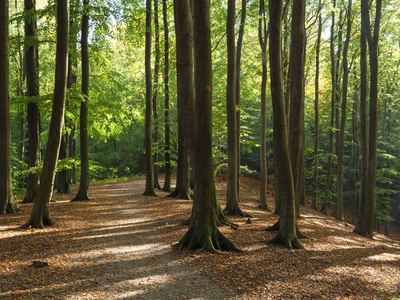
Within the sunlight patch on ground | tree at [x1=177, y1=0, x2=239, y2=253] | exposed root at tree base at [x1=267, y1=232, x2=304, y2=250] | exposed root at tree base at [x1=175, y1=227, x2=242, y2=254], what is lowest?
the sunlight patch on ground

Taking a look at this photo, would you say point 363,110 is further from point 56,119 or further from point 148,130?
point 56,119

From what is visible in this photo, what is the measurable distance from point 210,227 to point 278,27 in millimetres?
5180

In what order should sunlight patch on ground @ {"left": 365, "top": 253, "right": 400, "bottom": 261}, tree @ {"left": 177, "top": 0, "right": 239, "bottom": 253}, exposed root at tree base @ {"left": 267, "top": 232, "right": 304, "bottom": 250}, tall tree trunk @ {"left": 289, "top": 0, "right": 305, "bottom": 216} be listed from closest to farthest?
tree @ {"left": 177, "top": 0, "right": 239, "bottom": 253} → exposed root at tree base @ {"left": 267, "top": 232, "right": 304, "bottom": 250} → sunlight patch on ground @ {"left": 365, "top": 253, "right": 400, "bottom": 261} → tall tree trunk @ {"left": 289, "top": 0, "right": 305, "bottom": 216}

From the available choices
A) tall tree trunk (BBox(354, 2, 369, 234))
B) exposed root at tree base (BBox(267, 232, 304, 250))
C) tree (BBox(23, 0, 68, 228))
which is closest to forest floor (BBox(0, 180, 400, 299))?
exposed root at tree base (BBox(267, 232, 304, 250))

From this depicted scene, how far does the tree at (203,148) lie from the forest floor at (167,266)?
0.52 metres

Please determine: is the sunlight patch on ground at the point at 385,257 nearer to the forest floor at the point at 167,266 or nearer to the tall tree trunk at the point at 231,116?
the forest floor at the point at 167,266

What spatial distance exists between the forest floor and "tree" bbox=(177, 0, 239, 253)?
1.69 feet

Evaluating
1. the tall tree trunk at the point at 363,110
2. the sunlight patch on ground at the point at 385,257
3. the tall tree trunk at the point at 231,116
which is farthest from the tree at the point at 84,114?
the tall tree trunk at the point at 363,110

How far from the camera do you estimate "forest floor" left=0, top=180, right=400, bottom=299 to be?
4684 mm

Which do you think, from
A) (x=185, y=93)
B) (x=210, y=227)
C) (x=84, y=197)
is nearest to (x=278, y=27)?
(x=185, y=93)

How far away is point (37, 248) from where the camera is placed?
21.0 ft

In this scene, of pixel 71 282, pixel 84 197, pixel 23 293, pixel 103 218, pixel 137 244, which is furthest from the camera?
pixel 84 197

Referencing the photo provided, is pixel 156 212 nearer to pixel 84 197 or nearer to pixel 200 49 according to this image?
pixel 84 197

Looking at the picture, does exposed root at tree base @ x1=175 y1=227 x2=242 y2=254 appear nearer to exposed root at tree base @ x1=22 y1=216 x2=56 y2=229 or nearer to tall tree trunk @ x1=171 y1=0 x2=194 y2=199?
tall tree trunk @ x1=171 y1=0 x2=194 y2=199
